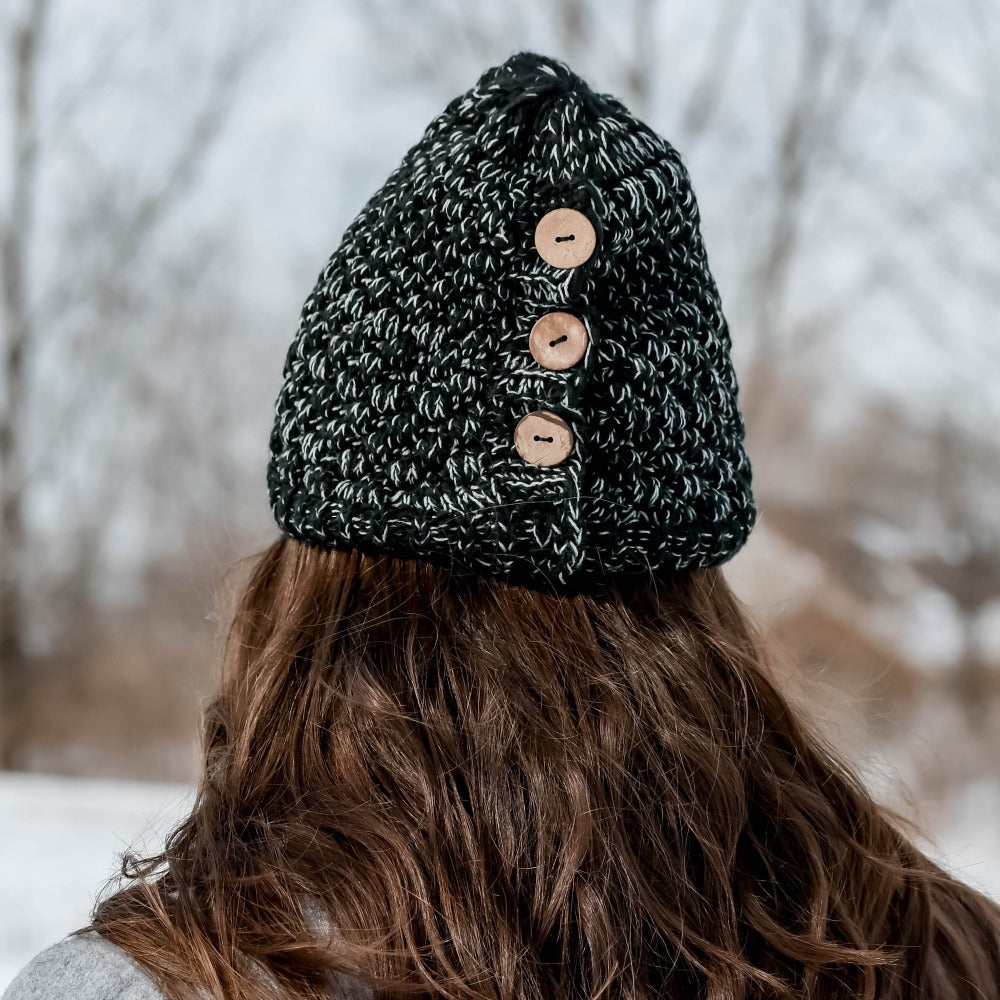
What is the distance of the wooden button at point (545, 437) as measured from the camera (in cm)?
93

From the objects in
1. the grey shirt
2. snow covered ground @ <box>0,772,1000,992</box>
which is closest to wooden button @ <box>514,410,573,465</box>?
the grey shirt

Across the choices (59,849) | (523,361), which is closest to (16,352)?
(59,849)

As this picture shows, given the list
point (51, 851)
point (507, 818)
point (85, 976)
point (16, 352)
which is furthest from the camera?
point (16, 352)

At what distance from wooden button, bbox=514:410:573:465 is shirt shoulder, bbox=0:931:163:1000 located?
553 millimetres

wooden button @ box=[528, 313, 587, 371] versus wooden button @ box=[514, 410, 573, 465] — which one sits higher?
wooden button @ box=[528, 313, 587, 371]

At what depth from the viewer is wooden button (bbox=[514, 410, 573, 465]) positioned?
93 centimetres

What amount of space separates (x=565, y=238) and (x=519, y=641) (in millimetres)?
402

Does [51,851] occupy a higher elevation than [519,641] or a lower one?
lower

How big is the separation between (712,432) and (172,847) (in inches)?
26.9

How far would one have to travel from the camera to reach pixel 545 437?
93cm

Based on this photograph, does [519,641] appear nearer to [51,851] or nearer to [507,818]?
[507,818]

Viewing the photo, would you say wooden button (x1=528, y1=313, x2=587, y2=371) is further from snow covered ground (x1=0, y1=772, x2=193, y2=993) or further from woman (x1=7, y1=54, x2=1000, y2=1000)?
snow covered ground (x1=0, y1=772, x2=193, y2=993)

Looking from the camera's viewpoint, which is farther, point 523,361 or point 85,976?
point 523,361

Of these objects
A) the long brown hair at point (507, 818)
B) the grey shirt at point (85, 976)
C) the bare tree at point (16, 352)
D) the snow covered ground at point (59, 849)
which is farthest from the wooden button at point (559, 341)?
the bare tree at point (16, 352)
